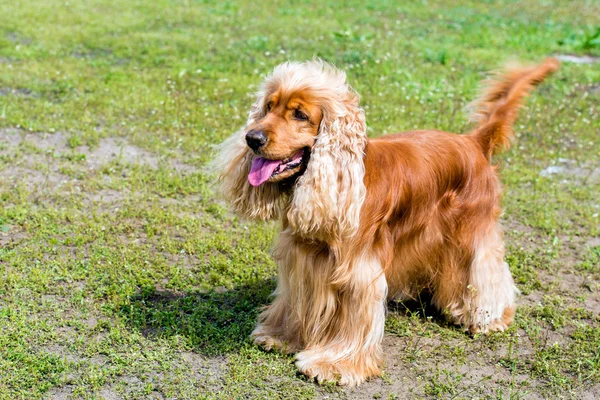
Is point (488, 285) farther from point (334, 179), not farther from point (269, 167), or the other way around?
point (269, 167)

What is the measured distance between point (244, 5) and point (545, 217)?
1015 cm

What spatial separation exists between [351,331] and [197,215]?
256 centimetres

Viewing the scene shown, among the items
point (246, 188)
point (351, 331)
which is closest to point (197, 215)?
point (246, 188)

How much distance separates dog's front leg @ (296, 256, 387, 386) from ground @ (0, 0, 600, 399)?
0.10m

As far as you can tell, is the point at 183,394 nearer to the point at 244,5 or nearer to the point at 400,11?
the point at 244,5

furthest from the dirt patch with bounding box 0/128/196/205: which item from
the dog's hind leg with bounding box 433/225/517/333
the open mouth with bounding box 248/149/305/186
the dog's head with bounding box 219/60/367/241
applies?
the dog's hind leg with bounding box 433/225/517/333

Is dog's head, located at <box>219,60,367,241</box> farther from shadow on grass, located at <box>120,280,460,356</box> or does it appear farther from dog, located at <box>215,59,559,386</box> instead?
shadow on grass, located at <box>120,280,460,356</box>

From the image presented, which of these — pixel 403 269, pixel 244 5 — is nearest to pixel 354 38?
pixel 244 5

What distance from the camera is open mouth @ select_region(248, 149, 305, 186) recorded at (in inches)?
161

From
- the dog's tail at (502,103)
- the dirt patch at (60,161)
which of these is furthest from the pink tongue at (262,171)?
the dirt patch at (60,161)

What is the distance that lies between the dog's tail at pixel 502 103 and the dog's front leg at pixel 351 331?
4.97ft

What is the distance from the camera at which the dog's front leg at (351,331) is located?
4363mm

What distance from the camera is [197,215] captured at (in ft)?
21.6

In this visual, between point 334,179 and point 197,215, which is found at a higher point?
point 334,179
